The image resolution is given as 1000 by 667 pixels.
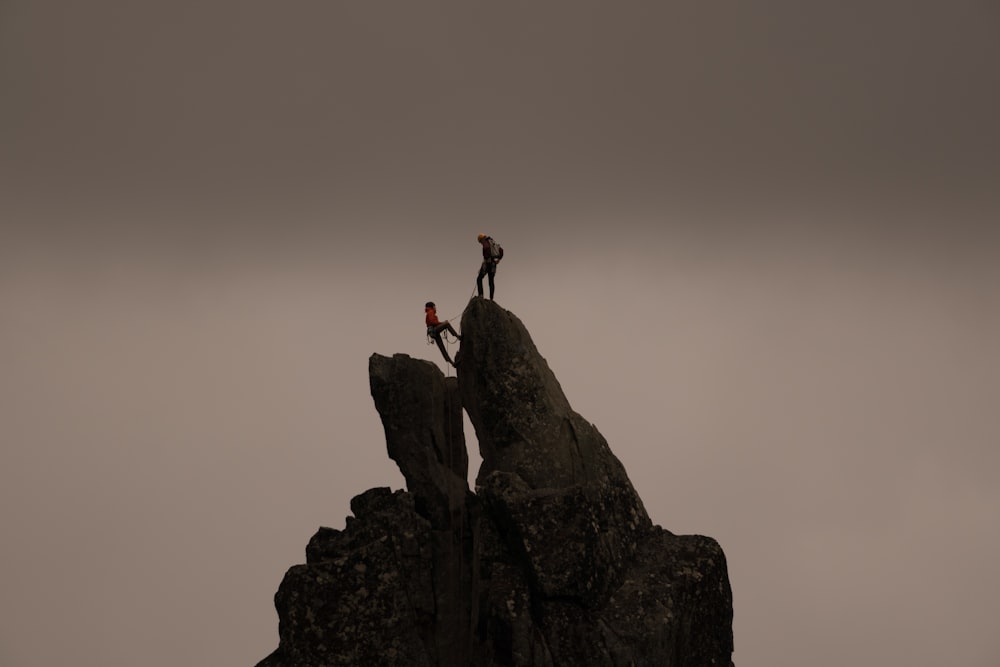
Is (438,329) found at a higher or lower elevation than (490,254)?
lower

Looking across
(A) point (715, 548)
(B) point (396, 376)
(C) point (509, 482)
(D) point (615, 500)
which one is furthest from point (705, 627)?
(B) point (396, 376)

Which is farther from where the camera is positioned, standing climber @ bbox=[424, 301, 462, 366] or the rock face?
standing climber @ bbox=[424, 301, 462, 366]

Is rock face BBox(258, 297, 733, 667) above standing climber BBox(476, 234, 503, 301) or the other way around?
the other way around

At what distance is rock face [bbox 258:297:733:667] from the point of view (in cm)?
1812

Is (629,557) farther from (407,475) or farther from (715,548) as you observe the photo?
(407,475)

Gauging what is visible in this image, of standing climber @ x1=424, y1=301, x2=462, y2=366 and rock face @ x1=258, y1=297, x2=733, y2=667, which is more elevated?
standing climber @ x1=424, y1=301, x2=462, y2=366

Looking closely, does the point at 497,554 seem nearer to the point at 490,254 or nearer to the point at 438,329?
the point at 438,329

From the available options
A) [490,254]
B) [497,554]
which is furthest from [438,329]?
[497,554]

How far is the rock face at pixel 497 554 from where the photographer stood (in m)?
18.1

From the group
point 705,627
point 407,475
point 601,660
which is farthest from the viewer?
point 407,475

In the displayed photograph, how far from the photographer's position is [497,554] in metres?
19.3

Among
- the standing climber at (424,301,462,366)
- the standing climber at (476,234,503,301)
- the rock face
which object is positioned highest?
the standing climber at (476,234,503,301)

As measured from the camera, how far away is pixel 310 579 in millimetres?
18172

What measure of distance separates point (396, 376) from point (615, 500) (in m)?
5.05
